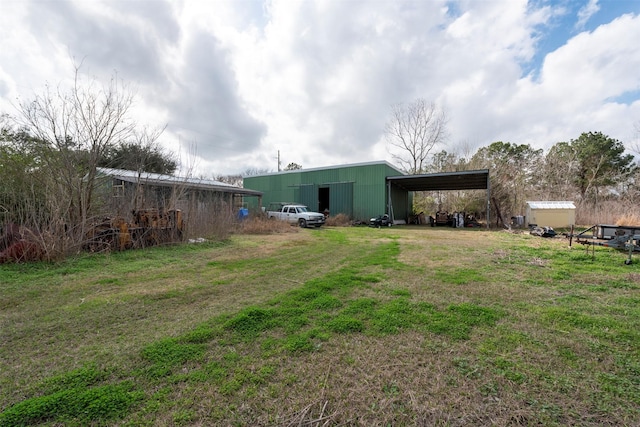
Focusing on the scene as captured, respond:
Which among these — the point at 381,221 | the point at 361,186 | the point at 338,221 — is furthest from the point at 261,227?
the point at 361,186

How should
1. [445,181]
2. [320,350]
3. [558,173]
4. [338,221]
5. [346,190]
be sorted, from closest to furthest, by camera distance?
[320,350] → [338,221] → [445,181] → [346,190] → [558,173]

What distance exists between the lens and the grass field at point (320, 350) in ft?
5.89

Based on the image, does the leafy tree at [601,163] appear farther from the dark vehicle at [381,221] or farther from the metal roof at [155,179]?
the metal roof at [155,179]

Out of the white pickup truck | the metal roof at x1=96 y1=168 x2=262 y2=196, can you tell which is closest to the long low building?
the white pickup truck

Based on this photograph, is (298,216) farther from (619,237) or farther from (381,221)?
(619,237)

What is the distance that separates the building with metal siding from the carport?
68cm

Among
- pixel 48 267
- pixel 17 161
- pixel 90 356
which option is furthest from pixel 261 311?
pixel 17 161

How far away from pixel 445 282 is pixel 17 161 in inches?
405

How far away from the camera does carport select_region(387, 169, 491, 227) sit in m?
16.6

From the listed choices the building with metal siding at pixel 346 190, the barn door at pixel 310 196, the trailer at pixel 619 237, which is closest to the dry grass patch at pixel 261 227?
the building with metal siding at pixel 346 190

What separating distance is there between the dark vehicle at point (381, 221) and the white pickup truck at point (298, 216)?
377cm

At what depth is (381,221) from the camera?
18234mm

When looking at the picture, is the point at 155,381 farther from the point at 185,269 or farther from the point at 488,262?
the point at 488,262

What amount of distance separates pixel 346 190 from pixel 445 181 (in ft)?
24.0
